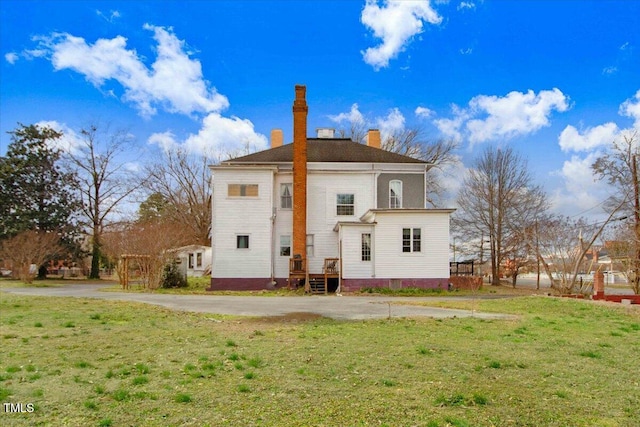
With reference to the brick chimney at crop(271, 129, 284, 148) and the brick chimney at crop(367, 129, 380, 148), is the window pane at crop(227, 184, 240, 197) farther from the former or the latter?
the brick chimney at crop(367, 129, 380, 148)

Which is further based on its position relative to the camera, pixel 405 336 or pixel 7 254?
pixel 7 254

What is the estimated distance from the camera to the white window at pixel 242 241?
26266 millimetres

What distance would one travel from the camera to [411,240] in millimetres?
24188

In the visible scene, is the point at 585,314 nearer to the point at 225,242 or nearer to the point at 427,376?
A: the point at 427,376

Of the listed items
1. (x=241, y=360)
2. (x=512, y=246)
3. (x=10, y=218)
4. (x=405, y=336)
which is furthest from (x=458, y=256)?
(x=10, y=218)

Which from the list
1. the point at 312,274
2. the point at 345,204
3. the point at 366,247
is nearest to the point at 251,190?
the point at 345,204

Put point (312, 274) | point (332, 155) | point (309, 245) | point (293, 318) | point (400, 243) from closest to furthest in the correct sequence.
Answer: point (293, 318) < point (400, 243) < point (312, 274) < point (309, 245) < point (332, 155)

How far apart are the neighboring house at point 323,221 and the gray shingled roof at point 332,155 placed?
0.06 meters

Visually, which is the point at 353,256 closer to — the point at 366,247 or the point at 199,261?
the point at 366,247

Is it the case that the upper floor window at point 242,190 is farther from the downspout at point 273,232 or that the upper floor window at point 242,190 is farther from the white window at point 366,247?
the white window at point 366,247

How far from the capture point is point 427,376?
623cm

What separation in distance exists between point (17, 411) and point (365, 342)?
5.29 metres

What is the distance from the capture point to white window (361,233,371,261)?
24344 mm

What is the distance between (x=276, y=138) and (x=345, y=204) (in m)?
8.97
